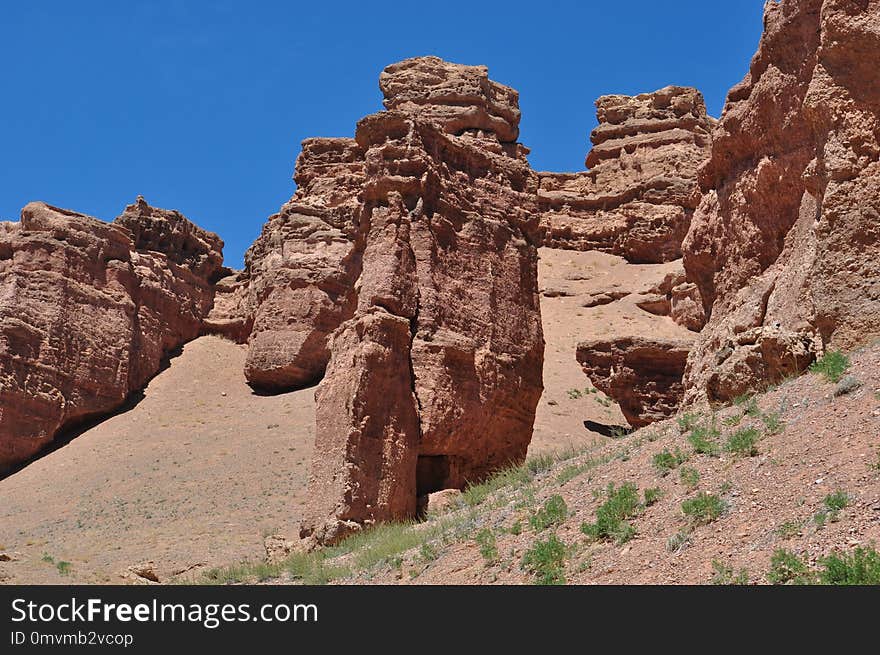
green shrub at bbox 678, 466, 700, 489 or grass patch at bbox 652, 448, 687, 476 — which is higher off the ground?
grass patch at bbox 652, 448, 687, 476

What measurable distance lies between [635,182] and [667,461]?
40564mm

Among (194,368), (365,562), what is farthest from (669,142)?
(365,562)

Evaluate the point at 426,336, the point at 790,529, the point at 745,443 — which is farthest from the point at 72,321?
the point at 790,529

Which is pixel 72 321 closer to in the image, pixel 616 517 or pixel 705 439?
pixel 705 439

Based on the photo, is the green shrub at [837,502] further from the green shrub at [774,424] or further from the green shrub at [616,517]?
the green shrub at [774,424]

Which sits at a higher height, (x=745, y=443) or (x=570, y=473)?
(x=570, y=473)

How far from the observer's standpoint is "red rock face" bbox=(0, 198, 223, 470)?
34.5m

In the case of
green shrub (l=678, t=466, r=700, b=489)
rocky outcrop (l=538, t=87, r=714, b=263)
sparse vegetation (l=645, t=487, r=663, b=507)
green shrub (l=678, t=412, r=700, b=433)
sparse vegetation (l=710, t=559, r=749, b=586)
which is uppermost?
rocky outcrop (l=538, t=87, r=714, b=263)

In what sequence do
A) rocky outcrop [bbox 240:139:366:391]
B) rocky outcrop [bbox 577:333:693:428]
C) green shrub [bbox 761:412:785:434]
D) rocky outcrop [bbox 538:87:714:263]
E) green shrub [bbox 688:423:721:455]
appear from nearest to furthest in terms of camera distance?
green shrub [bbox 761:412:785:434]
green shrub [bbox 688:423:721:455]
rocky outcrop [bbox 577:333:693:428]
rocky outcrop [bbox 240:139:366:391]
rocky outcrop [bbox 538:87:714:263]

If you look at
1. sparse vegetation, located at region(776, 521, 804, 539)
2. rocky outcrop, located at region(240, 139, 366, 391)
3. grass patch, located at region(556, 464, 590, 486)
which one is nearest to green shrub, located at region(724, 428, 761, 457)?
sparse vegetation, located at region(776, 521, 804, 539)

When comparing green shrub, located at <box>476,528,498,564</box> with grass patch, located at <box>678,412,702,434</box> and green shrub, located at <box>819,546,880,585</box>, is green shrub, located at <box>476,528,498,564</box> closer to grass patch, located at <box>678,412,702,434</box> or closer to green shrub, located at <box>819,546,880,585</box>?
grass patch, located at <box>678,412,702,434</box>

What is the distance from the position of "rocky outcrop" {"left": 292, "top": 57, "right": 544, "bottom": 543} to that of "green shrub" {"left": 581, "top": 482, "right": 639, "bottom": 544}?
6603 millimetres

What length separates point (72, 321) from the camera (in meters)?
36.2

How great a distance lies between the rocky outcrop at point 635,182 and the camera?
154ft
